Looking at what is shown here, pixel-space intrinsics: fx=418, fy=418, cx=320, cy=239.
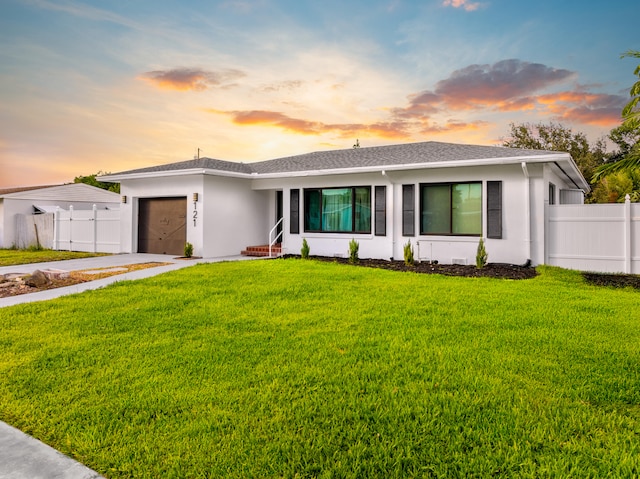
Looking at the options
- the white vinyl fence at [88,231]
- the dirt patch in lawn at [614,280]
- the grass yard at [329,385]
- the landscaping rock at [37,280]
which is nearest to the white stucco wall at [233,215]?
the white vinyl fence at [88,231]

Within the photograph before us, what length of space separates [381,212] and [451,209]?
2.10 metres

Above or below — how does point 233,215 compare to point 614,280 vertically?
above

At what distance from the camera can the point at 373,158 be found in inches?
556

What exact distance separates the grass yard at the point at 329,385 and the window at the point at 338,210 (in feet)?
Result: 22.1

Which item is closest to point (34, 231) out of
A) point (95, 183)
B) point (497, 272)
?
point (497, 272)

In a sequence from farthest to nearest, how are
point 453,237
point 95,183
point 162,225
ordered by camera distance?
point 95,183 → point 162,225 → point 453,237

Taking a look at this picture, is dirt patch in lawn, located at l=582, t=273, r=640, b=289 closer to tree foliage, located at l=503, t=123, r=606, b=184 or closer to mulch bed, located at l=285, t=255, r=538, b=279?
mulch bed, located at l=285, t=255, r=538, b=279

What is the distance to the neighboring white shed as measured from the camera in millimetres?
20922

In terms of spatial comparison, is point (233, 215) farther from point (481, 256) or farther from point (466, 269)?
point (481, 256)

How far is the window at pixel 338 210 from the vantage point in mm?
13516

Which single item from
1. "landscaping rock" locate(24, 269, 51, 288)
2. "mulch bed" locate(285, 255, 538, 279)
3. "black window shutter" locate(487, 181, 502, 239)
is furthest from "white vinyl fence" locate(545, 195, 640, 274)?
"landscaping rock" locate(24, 269, 51, 288)

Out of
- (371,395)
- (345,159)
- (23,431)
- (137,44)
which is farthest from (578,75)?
(23,431)

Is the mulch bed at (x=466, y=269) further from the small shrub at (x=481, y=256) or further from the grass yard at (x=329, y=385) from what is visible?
the grass yard at (x=329, y=385)

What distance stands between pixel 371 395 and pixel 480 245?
8487 millimetres
